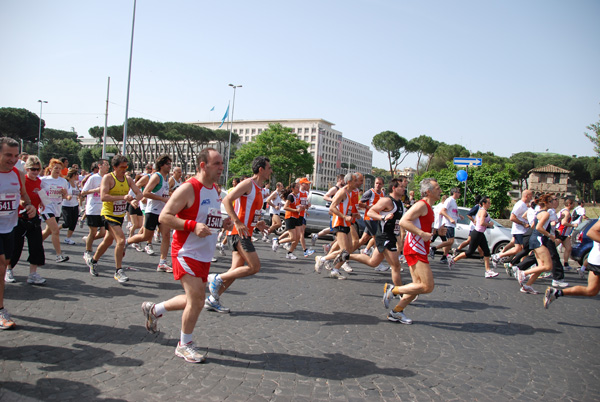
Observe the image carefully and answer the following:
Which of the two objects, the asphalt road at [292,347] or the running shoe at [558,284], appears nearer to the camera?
the asphalt road at [292,347]

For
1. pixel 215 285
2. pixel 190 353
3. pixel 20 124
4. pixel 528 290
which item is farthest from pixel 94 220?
pixel 20 124

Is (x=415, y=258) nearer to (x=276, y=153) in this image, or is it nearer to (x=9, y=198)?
(x=9, y=198)

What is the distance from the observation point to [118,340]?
165 inches

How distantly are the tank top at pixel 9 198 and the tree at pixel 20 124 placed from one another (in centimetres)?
7815

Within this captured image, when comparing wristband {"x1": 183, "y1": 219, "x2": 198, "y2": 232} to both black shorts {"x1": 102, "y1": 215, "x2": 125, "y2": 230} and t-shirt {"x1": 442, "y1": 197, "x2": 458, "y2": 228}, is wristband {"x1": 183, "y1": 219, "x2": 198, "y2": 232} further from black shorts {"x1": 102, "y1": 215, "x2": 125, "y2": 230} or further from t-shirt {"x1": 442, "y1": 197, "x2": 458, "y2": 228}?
→ t-shirt {"x1": 442, "y1": 197, "x2": 458, "y2": 228}

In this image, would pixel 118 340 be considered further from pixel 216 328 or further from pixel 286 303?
pixel 286 303

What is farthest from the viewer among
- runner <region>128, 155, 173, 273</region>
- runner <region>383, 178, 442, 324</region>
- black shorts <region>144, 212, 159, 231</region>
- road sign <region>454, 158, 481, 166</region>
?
road sign <region>454, 158, 481, 166</region>

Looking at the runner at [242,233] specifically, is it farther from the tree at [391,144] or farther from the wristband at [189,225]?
the tree at [391,144]

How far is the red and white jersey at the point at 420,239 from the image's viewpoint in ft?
17.5

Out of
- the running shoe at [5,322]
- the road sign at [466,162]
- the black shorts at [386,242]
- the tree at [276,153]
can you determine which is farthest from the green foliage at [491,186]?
the tree at [276,153]

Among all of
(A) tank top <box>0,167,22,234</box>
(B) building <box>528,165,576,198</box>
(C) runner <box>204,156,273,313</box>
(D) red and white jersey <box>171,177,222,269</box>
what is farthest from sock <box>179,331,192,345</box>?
(B) building <box>528,165,576,198</box>

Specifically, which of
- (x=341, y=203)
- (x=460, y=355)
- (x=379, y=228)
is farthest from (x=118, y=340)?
(x=341, y=203)

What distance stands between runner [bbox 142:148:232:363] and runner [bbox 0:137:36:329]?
1.66 m

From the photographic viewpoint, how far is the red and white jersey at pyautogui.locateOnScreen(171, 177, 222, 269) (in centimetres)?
379
